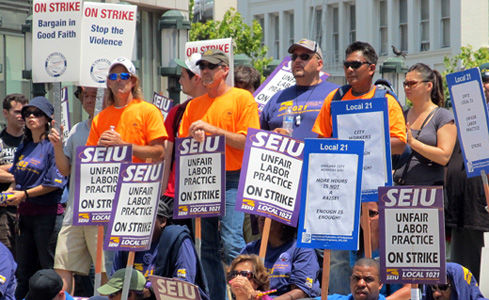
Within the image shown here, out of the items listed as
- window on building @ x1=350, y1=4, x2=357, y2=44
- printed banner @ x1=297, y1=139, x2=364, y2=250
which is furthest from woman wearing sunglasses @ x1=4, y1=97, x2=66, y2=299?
window on building @ x1=350, y1=4, x2=357, y2=44

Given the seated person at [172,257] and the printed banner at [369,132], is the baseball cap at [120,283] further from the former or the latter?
the printed banner at [369,132]

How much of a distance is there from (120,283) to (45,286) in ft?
1.70

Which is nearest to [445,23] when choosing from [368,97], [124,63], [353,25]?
[353,25]

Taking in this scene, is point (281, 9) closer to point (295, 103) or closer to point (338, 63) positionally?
point (338, 63)

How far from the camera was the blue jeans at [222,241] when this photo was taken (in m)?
8.43

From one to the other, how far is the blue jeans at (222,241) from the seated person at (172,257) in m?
0.28

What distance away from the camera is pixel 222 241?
8.48m

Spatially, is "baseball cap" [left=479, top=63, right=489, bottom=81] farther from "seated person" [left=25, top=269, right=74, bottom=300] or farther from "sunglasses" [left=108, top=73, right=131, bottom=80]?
"seated person" [left=25, top=269, right=74, bottom=300]

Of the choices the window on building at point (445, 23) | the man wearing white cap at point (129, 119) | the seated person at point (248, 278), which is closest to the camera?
the seated person at point (248, 278)

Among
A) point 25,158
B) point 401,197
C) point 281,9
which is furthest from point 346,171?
point 281,9

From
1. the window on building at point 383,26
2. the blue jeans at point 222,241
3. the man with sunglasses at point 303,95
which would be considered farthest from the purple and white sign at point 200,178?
the window on building at point 383,26

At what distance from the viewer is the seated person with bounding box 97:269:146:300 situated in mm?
7926

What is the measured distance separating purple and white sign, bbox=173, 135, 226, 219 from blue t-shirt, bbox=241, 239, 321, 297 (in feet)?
1.72

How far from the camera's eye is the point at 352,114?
7.91 m
